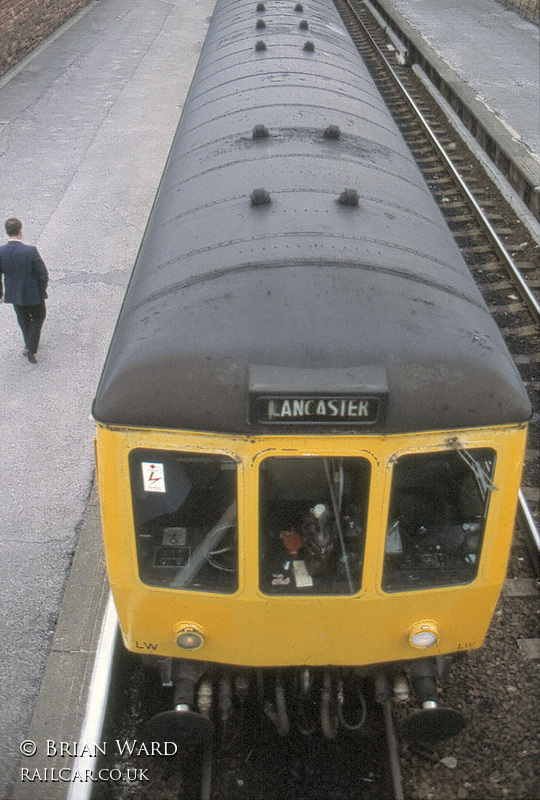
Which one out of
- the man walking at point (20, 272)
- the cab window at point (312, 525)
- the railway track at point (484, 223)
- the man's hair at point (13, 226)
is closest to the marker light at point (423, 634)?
the cab window at point (312, 525)

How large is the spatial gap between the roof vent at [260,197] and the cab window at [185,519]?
1.66m

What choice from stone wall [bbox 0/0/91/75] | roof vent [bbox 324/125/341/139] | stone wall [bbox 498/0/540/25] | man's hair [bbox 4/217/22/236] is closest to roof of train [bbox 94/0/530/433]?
roof vent [bbox 324/125/341/139]

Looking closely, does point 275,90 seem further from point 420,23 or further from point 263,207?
point 420,23

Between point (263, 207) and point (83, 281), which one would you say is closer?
point (263, 207)

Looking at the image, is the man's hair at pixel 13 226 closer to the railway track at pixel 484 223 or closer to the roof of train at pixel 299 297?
the roof of train at pixel 299 297

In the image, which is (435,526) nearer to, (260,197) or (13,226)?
(260,197)

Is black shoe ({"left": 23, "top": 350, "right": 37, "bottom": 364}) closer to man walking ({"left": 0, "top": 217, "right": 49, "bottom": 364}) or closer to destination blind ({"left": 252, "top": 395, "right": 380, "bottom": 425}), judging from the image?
man walking ({"left": 0, "top": 217, "right": 49, "bottom": 364})

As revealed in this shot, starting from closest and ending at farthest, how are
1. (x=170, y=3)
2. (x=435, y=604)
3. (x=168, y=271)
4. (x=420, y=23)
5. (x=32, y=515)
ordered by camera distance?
(x=435, y=604) → (x=168, y=271) → (x=32, y=515) → (x=420, y=23) → (x=170, y=3)

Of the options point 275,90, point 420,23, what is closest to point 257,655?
point 275,90

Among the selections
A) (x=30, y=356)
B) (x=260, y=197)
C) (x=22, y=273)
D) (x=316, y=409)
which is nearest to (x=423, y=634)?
(x=316, y=409)

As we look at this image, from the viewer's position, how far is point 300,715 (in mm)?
4211

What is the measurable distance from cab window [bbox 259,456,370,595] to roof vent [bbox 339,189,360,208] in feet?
5.44

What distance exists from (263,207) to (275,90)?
2.50m

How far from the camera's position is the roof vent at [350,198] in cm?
413
